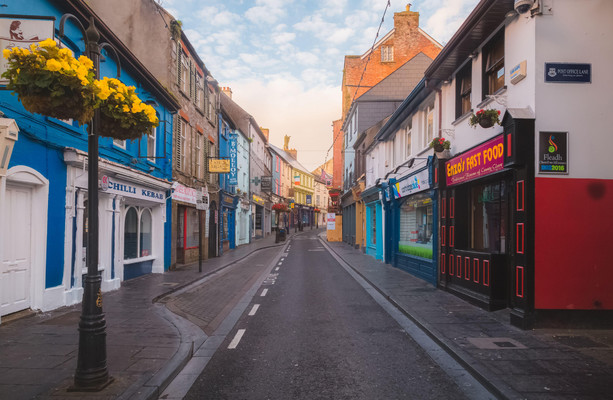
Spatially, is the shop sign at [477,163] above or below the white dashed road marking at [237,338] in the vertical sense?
above

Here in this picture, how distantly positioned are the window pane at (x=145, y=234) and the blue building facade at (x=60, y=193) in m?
0.66

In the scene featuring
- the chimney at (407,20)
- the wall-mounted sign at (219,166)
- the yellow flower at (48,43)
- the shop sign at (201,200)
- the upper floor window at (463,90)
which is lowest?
the shop sign at (201,200)

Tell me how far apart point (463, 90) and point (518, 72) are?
10.9 ft

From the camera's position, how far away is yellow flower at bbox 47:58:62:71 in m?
4.06

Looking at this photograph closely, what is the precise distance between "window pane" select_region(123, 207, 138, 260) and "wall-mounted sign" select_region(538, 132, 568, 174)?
38.9 feet

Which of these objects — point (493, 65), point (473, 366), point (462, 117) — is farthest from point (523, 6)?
point (473, 366)

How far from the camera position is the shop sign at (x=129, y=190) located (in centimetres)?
1103

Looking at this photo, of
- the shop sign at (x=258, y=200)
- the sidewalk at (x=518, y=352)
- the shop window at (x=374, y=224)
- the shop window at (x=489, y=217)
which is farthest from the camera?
the shop sign at (x=258, y=200)

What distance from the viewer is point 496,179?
9.59 meters

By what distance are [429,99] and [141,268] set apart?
38.3 feet

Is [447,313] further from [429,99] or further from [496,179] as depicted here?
[429,99]

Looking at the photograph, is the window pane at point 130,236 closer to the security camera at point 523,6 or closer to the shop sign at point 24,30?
the shop sign at point 24,30

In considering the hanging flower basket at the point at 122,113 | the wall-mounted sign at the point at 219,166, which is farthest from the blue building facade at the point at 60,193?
the wall-mounted sign at the point at 219,166

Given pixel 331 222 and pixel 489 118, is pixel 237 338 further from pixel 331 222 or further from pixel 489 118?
pixel 331 222
